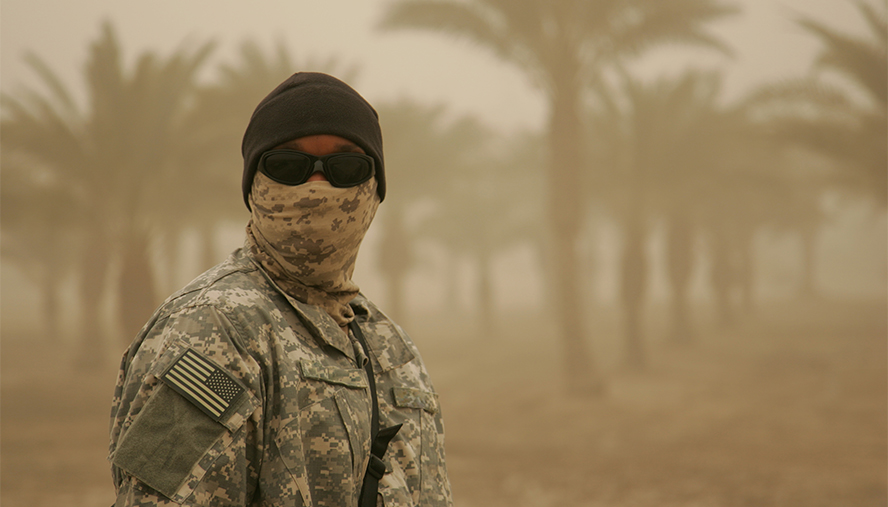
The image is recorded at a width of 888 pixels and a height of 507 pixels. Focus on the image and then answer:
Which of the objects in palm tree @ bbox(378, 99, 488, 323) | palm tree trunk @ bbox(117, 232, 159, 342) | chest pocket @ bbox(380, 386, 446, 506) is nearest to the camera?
chest pocket @ bbox(380, 386, 446, 506)

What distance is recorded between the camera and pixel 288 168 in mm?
1471

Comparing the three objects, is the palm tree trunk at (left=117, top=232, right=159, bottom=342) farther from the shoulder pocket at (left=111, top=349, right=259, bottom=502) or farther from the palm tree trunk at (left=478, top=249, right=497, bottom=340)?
the palm tree trunk at (left=478, top=249, right=497, bottom=340)

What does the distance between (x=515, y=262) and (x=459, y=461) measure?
6167cm

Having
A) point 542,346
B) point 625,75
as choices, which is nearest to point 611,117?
point 625,75

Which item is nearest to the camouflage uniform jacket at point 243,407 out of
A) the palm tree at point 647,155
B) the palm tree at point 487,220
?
the palm tree at point 647,155

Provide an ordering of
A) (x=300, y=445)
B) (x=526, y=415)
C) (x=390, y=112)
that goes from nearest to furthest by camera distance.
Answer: (x=300, y=445) → (x=526, y=415) → (x=390, y=112)

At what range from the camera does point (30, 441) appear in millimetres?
9453

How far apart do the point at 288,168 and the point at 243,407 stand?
56 cm

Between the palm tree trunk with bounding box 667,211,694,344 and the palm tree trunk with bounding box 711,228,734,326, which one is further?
the palm tree trunk with bounding box 711,228,734,326

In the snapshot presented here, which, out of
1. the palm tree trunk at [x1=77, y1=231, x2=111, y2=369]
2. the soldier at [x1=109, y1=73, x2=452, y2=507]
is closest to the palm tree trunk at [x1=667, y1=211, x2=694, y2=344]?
the palm tree trunk at [x1=77, y1=231, x2=111, y2=369]

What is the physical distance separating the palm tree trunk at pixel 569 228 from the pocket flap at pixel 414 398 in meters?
10.3

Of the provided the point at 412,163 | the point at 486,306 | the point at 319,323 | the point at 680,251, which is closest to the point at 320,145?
the point at 319,323

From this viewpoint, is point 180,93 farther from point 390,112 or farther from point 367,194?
point 367,194

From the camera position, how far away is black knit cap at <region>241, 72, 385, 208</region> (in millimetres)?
1444
